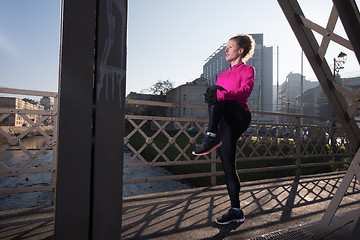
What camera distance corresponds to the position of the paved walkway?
1.80 meters

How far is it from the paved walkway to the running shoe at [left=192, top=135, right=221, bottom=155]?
2.39 feet

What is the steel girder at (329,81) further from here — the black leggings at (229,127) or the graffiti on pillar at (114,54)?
the graffiti on pillar at (114,54)

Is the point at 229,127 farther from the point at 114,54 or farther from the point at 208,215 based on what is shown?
the point at 114,54

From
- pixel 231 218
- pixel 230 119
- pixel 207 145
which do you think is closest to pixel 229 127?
pixel 230 119

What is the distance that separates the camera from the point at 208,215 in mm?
2264

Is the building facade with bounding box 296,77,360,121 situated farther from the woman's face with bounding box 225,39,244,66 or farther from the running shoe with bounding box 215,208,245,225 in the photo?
the running shoe with bounding box 215,208,245,225

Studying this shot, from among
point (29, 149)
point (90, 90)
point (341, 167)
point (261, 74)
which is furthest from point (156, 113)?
point (261, 74)

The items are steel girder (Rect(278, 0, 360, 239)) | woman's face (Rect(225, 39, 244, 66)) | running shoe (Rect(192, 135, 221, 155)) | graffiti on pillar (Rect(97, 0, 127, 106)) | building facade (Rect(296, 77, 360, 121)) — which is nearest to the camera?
graffiti on pillar (Rect(97, 0, 127, 106))

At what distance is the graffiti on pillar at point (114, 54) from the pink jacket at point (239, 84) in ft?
4.05

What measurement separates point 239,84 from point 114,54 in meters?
1.42

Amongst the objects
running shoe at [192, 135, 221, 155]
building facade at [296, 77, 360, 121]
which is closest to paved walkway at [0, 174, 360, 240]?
running shoe at [192, 135, 221, 155]

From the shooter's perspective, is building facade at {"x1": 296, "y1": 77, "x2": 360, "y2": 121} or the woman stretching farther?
building facade at {"x1": 296, "y1": 77, "x2": 360, "y2": 121}

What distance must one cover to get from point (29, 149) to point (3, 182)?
2.06 m

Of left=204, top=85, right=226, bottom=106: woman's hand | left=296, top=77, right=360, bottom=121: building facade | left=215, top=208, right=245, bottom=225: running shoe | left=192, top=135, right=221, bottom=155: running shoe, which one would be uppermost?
left=296, top=77, right=360, bottom=121: building facade
